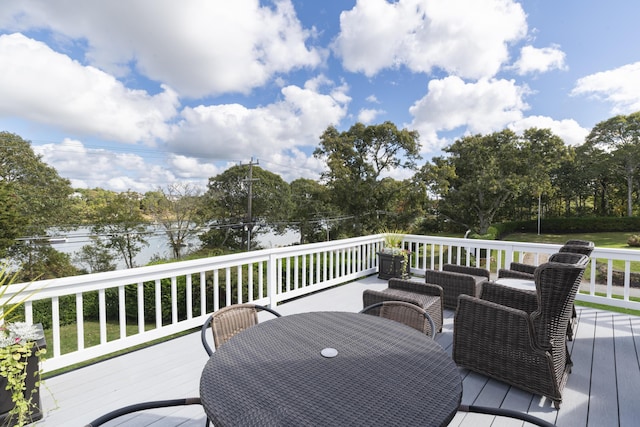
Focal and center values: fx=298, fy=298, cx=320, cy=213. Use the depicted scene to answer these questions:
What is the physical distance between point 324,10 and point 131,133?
1513 cm

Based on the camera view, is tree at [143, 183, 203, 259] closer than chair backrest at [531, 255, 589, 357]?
No

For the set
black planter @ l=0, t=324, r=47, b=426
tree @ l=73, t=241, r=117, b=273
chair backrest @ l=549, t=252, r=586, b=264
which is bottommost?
tree @ l=73, t=241, r=117, b=273

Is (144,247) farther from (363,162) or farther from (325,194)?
(363,162)

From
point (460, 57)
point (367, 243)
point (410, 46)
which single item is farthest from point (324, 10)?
point (367, 243)

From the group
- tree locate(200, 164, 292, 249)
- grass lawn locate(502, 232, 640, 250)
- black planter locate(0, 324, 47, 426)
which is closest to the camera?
black planter locate(0, 324, 47, 426)

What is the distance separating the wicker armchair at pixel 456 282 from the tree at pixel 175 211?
52.9 feet

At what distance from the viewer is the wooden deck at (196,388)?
185 centimetres

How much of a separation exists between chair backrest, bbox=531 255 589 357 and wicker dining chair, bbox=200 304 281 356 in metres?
1.70

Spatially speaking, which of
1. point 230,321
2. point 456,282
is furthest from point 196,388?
point 456,282

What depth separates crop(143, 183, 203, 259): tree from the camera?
56.4ft

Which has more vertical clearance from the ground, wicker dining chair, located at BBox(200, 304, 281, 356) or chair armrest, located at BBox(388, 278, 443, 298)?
wicker dining chair, located at BBox(200, 304, 281, 356)

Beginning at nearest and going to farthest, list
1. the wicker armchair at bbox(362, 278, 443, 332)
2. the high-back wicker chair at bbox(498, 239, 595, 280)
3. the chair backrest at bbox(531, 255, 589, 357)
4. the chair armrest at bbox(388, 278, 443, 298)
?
1. the chair backrest at bbox(531, 255, 589, 357)
2. the wicker armchair at bbox(362, 278, 443, 332)
3. the high-back wicker chair at bbox(498, 239, 595, 280)
4. the chair armrest at bbox(388, 278, 443, 298)

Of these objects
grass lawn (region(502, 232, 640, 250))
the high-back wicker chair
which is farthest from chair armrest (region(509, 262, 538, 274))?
grass lawn (region(502, 232, 640, 250))

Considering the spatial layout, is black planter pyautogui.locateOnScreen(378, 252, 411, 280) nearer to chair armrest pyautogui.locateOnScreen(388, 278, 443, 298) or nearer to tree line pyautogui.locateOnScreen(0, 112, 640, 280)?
chair armrest pyautogui.locateOnScreen(388, 278, 443, 298)
